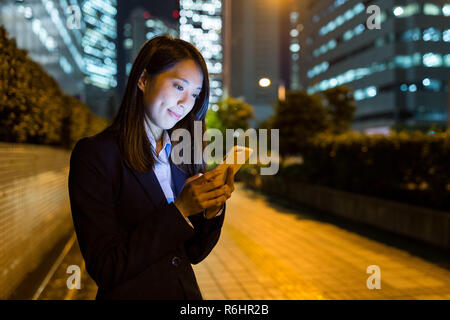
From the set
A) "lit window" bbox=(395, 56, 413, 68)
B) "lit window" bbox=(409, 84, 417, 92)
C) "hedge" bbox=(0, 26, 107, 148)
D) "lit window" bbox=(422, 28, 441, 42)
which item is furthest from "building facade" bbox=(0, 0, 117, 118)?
"lit window" bbox=(409, 84, 417, 92)

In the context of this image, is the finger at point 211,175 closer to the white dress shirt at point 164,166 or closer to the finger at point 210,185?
the finger at point 210,185

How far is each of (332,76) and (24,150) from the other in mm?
66267

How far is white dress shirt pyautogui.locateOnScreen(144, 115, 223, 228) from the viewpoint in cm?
142

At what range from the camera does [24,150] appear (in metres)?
5.79

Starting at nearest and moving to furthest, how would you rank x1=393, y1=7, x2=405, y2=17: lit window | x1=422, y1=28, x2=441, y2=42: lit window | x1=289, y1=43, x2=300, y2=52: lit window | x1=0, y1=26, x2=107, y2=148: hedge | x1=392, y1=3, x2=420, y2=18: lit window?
x1=0, y1=26, x2=107, y2=148: hedge, x1=393, y1=7, x2=405, y2=17: lit window, x1=422, y1=28, x2=441, y2=42: lit window, x1=392, y1=3, x2=420, y2=18: lit window, x1=289, y1=43, x2=300, y2=52: lit window

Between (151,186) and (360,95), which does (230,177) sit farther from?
(360,95)

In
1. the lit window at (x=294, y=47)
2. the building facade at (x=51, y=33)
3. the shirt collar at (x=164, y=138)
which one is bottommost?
the shirt collar at (x=164, y=138)

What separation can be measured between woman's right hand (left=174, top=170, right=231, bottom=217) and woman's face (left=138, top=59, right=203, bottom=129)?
0.31m

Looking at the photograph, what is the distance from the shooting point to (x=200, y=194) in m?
1.18

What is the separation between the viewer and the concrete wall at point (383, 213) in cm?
755

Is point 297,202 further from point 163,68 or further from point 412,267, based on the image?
point 163,68

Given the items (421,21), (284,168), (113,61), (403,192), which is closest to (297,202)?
(284,168)

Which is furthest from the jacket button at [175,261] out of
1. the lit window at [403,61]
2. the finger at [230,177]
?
the lit window at [403,61]

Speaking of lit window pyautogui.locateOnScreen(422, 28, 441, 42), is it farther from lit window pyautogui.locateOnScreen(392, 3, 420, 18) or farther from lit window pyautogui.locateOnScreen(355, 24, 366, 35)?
lit window pyautogui.locateOnScreen(355, 24, 366, 35)
